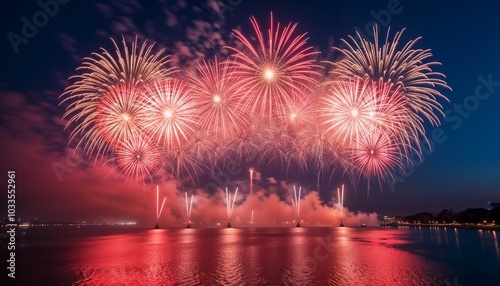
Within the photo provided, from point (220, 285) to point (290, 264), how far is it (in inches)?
703

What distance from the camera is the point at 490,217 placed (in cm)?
19325

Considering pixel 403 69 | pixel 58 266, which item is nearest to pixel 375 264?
pixel 403 69

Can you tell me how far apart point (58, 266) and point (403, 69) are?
194 ft

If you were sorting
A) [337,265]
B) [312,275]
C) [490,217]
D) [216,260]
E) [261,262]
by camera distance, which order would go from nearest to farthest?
[312,275], [337,265], [261,262], [216,260], [490,217]

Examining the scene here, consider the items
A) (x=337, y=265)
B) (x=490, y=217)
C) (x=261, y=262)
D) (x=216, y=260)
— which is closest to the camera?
(x=337, y=265)

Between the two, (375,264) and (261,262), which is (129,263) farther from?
(375,264)

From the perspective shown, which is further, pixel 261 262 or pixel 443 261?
pixel 443 261

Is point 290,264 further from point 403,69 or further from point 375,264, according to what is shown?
point 403,69

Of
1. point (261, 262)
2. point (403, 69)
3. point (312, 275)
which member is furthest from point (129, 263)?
point (403, 69)

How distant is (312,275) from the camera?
→ 147 feet

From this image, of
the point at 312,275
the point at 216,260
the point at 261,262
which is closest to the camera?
the point at 312,275

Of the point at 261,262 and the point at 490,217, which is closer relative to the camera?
the point at 261,262

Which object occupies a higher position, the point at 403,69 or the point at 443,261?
the point at 403,69

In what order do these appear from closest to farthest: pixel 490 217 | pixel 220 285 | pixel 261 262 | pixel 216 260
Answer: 1. pixel 220 285
2. pixel 261 262
3. pixel 216 260
4. pixel 490 217
